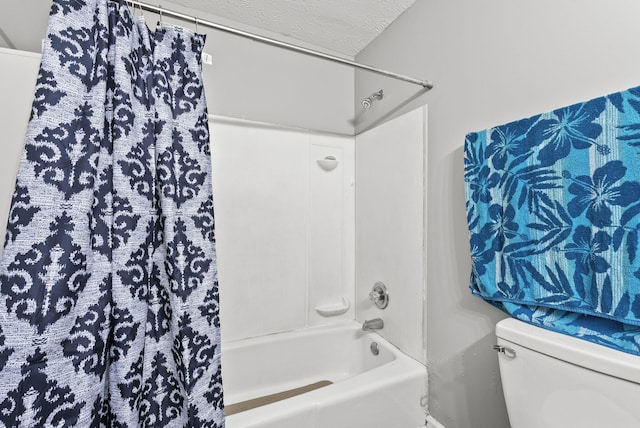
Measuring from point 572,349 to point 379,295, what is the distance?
1.04 m

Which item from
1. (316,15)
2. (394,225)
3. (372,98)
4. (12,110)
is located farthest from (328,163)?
(12,110)

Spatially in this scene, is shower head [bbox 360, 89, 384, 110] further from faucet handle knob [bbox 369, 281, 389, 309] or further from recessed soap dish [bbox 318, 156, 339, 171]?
faucet handle knob [bbox 369, 281, 389, 309]

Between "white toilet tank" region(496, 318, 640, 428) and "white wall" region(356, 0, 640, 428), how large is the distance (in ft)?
0.84

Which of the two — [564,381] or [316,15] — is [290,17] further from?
[564,381]

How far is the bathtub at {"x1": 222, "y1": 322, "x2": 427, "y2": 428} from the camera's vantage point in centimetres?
114

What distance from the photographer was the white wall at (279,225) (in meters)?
1.73

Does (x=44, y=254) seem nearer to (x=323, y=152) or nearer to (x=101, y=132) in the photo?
(x=101, y=132)

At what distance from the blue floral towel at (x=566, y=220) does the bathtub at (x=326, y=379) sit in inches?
24.8

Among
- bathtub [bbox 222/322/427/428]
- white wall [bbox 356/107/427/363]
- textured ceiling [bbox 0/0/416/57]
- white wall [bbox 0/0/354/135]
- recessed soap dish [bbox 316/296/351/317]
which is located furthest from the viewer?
recessed soap dish [bbox 316/296/351/317]

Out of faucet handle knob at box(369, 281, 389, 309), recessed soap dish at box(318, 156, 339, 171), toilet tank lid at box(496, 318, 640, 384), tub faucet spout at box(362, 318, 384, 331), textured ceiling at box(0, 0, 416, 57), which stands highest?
textured ceiling at box(0, 0, 416, 57)

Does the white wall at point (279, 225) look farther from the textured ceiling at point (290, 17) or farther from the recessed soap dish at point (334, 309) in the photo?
the textured ceiling at point (290, 17)

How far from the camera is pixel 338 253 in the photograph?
6.71ft

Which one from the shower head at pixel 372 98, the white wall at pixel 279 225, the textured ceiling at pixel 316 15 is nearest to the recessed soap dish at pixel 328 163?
the white wall at pixel 279 225

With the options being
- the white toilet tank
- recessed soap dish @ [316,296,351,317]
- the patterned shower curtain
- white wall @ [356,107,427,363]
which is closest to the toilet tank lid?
the white toilet tank
